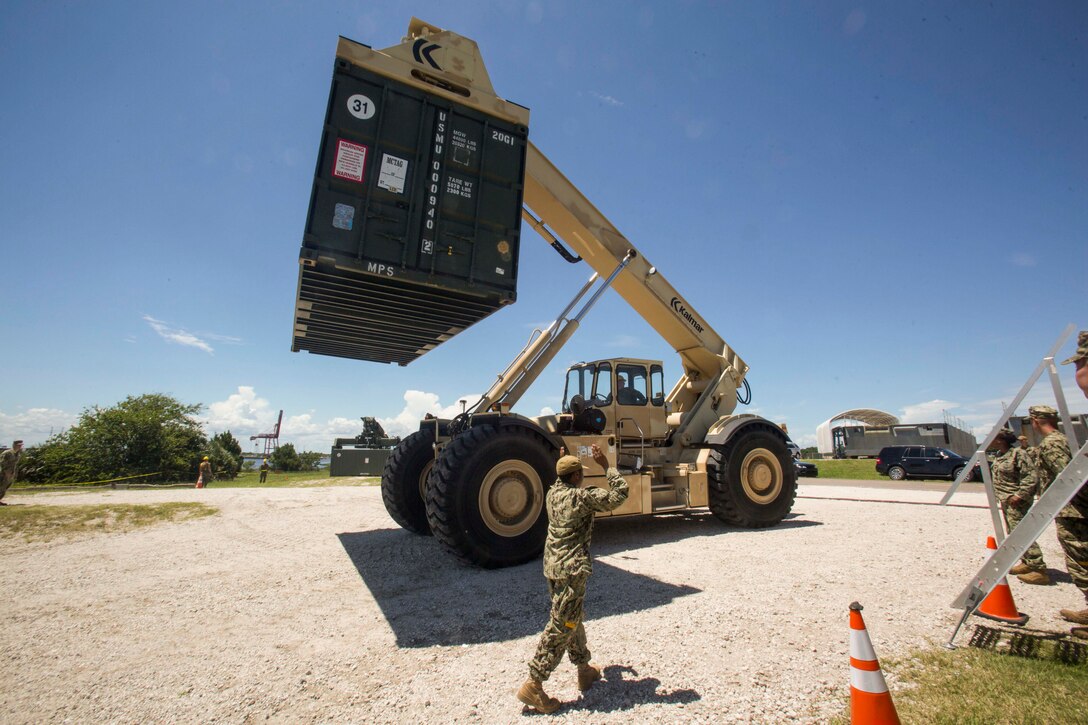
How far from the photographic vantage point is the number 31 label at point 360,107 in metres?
5.23

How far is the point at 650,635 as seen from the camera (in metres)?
4.10

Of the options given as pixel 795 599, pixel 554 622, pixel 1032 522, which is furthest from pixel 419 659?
pixel 1032 522

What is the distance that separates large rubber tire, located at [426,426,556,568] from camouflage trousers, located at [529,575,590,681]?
275 centimetres

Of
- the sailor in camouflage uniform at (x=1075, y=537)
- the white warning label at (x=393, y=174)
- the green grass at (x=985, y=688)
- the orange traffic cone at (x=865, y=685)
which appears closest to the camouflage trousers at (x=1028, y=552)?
the sailor in camouflage uniform at (x=1075, y=537)

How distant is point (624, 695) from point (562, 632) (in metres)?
0.59

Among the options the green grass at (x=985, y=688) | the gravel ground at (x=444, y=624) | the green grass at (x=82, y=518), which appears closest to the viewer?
the green grass at (x=985, y=688)

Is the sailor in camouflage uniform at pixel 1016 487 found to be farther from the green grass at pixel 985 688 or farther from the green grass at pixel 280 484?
the green grass at pixel 280 484

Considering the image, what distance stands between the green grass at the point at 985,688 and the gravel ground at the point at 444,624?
0.71 feet

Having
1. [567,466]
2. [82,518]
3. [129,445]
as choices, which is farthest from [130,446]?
[567,466]

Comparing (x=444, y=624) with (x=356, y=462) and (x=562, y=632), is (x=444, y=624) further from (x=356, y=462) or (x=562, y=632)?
(x=356, y=462)

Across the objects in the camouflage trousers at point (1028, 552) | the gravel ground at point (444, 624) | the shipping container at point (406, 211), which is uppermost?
the shipping container at point (406, 211)

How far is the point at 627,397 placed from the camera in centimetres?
905

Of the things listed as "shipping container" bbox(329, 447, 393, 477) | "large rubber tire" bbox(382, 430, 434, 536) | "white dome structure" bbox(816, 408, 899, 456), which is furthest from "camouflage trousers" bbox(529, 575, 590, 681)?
"white dome structure" bbox(816, 408, 899, 456)

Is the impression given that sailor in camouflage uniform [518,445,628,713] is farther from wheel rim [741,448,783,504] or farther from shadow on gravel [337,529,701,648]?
wheel rim [741,448,783,504]
